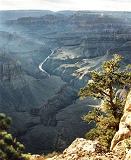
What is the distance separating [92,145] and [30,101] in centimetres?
15086

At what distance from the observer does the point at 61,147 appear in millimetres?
108562

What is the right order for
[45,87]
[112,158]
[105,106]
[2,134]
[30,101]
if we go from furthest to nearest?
[45,87]
[30,101]
[2,134]
[105,106]
[112,158]

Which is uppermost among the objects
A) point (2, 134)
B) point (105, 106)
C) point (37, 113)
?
point (105, 106)

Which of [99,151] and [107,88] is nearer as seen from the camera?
[99,151]

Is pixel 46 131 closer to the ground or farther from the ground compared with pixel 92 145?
closer to the ground

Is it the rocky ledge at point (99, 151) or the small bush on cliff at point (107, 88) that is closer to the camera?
the rocky ledge at point (99, 151)

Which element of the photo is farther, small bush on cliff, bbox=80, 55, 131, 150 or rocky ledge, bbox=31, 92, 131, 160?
small bush on cliff, bbox=80, 55, 131, 150

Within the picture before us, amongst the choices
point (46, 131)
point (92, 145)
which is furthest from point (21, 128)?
point (92, 145)

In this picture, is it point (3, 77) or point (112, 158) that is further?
point (3, 77)

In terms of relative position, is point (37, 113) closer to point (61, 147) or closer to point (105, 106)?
point (61, 147)

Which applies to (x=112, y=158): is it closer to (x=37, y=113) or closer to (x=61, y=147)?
(x=61, y=147)

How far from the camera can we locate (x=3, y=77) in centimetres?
17938

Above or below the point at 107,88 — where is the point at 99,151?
below

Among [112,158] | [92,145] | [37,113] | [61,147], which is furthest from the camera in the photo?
[37,113]
